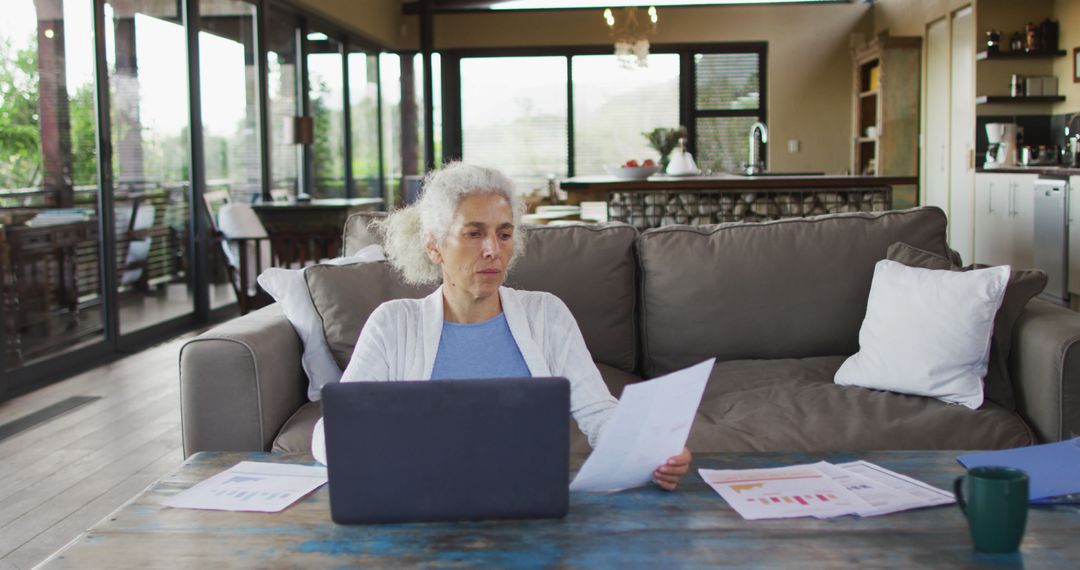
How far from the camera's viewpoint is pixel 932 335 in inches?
106

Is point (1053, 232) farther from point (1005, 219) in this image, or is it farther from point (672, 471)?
point (672, 471)

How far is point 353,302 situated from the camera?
280 centimetres

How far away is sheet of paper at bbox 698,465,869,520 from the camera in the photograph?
1.45 m

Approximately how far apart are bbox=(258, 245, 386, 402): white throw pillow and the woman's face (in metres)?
0.94

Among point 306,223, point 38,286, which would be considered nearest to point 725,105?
point 306,223

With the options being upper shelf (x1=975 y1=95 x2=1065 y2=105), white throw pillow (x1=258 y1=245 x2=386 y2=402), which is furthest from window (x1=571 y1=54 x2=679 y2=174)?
white throw pillow (x1=258 y1=245 x2=386 y2=402)

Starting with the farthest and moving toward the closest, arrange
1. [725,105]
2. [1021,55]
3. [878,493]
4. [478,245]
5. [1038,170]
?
[725,105], [1021,55], [1038,170], [478,245], [878,493]

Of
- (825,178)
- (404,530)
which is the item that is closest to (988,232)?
(825,178)

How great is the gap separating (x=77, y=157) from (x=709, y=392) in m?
3.96

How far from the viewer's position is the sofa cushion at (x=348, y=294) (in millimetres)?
2773

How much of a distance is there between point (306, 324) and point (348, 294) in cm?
14

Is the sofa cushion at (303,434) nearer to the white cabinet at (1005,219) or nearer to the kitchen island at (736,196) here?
the kitchen island at (736,196)

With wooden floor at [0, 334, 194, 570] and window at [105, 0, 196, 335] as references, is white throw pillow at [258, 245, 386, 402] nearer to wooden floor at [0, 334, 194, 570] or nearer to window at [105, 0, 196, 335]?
wooden floor at [0, 334, 194, 570]

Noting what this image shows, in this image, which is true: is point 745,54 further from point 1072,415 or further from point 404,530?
point 404,530
